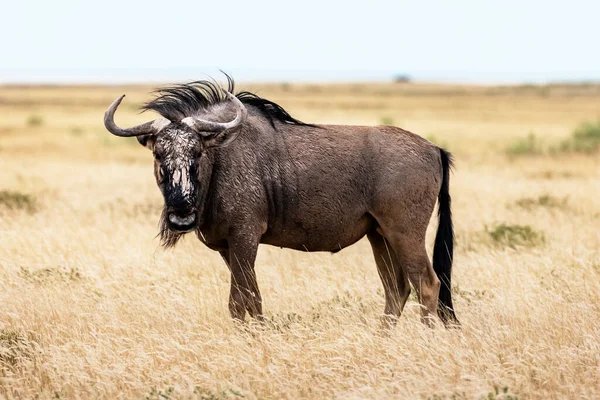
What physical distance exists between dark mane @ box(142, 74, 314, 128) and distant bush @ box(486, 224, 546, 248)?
458 centimetres

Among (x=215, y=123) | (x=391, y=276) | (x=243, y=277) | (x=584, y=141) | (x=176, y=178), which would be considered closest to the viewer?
(x=176, y=178)

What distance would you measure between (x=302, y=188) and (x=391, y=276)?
114cm

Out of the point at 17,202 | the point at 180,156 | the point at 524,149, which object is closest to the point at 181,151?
the point at 180,156

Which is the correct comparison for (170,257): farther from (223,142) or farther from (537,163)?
(537,163)

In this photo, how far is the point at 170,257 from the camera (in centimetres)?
1005

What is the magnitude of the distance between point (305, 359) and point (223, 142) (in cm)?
183

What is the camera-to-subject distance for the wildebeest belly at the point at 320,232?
284 inches

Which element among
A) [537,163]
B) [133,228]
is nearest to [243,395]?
[133,228]

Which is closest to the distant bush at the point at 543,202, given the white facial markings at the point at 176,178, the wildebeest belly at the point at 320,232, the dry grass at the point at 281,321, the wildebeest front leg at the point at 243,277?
the dry grass at the point at 281,321

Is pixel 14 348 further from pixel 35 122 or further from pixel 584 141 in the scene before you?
pixel 35 122

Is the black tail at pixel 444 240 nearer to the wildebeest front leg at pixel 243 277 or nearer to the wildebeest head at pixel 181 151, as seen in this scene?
the wildebeest front leg at pixel 243 277

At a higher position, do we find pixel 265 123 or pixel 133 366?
pixel 265 123

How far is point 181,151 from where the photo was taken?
643 cm

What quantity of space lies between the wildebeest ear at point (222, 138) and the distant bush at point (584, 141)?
Result: 2177 cm
